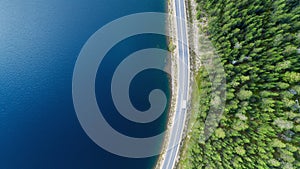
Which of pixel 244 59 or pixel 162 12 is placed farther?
pixel 162 12

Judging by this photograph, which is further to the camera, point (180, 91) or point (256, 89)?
point (180, 91)

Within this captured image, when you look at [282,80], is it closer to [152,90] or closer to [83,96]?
[152,90]

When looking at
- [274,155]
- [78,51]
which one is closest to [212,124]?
[274,155]

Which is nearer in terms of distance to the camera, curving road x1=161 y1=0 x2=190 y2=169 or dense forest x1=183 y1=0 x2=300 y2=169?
dense forest x1=183 y1=0 x2=300 y2=169

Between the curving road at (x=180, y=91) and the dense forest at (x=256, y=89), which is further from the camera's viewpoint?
the curving road at (x=180, y=91)
